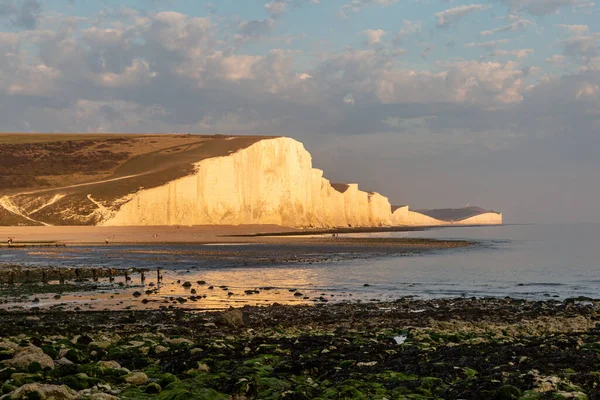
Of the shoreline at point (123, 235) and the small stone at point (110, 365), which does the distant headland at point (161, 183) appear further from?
the small stone at point (110, 365)

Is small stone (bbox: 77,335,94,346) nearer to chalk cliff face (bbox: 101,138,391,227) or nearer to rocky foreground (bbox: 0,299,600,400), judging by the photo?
rocky foreground (bbox: 0,299,600,400)

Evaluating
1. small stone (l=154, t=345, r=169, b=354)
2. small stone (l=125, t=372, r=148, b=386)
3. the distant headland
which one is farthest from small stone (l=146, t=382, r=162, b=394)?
the distant headland

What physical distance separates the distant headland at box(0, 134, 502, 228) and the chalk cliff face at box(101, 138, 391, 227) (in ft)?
0.48

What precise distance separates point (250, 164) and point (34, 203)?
3292 centimetres

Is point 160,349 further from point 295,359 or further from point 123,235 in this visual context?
point 123,235

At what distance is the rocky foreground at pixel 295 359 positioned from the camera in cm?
778

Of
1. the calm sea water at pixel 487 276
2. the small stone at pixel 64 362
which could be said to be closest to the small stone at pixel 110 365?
the small stone at pixel 64 362

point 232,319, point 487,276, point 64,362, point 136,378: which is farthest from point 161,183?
point 136,378

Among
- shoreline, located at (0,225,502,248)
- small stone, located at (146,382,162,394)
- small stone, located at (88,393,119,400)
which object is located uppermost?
shoreline, located at (0,225,502,248)

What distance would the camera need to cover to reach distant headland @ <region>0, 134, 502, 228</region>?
84.9 metres

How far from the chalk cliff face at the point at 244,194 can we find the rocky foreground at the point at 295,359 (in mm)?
70998

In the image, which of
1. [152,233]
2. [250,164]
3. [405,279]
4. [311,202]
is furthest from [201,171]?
[405,279]

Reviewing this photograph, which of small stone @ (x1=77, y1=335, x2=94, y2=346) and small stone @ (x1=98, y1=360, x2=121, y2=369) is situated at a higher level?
small stone @ (x1=98, y1=360, x2=121, y2=369)

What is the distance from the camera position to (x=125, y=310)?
1895 cm
